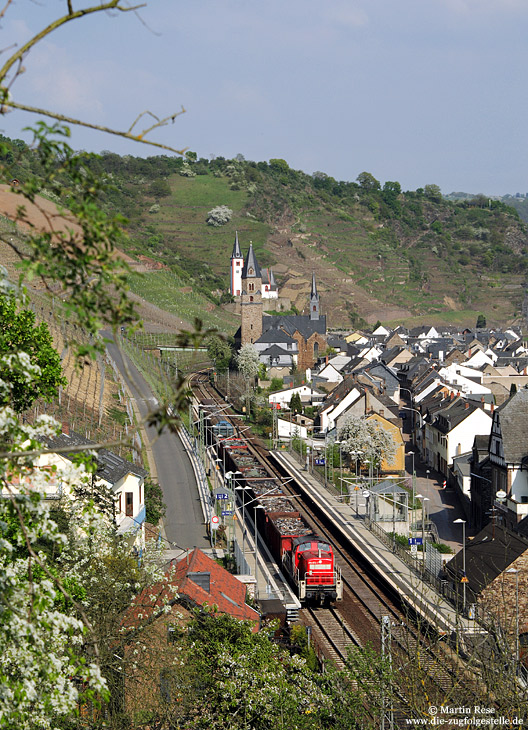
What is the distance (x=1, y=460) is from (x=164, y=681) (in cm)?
1273

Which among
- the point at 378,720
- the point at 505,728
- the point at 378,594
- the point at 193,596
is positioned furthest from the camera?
the point at 378,594

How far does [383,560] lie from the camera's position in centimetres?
3900

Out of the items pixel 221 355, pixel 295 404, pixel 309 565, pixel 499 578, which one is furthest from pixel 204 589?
pixel 221 355

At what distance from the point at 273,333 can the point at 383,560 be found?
217ft

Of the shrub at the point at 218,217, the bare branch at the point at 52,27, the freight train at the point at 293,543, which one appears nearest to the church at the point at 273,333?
the freight train at the point at 293,543

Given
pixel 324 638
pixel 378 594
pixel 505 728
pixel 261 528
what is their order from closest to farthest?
pixel 505 728 → pixel 324 638 → pixel 378 594 → pixel 261 528

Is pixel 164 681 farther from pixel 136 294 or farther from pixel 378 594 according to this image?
pixel 136 294

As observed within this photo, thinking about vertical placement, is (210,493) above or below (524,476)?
below

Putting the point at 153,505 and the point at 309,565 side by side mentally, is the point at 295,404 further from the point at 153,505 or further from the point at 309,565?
the point at 309,565

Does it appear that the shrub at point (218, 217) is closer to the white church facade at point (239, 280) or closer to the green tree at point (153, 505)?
the white church facade at point (239, 280)

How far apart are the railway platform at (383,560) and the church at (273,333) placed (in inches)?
1503

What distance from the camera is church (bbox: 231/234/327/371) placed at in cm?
10044

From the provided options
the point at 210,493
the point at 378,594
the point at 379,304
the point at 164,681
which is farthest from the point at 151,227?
the point at 164,681

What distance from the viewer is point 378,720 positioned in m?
17.3
